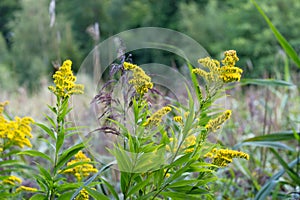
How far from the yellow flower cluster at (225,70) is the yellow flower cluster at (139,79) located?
0.12 m

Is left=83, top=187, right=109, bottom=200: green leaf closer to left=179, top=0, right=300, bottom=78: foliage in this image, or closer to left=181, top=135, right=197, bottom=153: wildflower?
left=181, top=135, right=197, bottom=153: wildflower

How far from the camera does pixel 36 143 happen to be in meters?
3.36

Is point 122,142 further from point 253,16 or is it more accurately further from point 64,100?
point 253,16

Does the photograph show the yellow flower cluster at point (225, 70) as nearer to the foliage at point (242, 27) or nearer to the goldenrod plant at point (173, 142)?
the goldenrod plant at point (173, 142)

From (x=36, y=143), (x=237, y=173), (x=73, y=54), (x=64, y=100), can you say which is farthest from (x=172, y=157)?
(x=73, y=54)

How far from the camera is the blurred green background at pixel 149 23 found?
89.2 ft

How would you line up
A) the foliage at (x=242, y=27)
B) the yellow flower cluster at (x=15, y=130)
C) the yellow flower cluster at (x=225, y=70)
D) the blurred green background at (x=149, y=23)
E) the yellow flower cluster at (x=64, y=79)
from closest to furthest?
the yellow flower cluster at (x=225, y=70) < the yellow flower cluster at (x=64, y=79) < the yellow flower cluster at (x=15, y=130) < the blurred green background at (x=149, y=23) < the foliage at (x=242, y=27)

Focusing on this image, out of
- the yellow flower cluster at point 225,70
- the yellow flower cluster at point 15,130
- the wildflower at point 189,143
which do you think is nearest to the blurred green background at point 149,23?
the yellow flower cluster at point 15,130

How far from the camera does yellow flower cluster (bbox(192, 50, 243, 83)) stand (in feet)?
3.43

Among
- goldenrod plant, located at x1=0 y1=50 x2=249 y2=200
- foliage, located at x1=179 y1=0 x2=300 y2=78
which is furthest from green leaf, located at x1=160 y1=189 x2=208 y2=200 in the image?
foliage, located at x1=179 y1=0 x2=300 y2=78

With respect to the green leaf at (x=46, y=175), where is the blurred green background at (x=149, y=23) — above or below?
above

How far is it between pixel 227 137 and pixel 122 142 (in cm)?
205

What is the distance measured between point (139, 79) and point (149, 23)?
3121 cm

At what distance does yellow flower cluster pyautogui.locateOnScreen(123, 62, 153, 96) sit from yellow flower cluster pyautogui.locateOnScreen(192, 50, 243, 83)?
12cm
